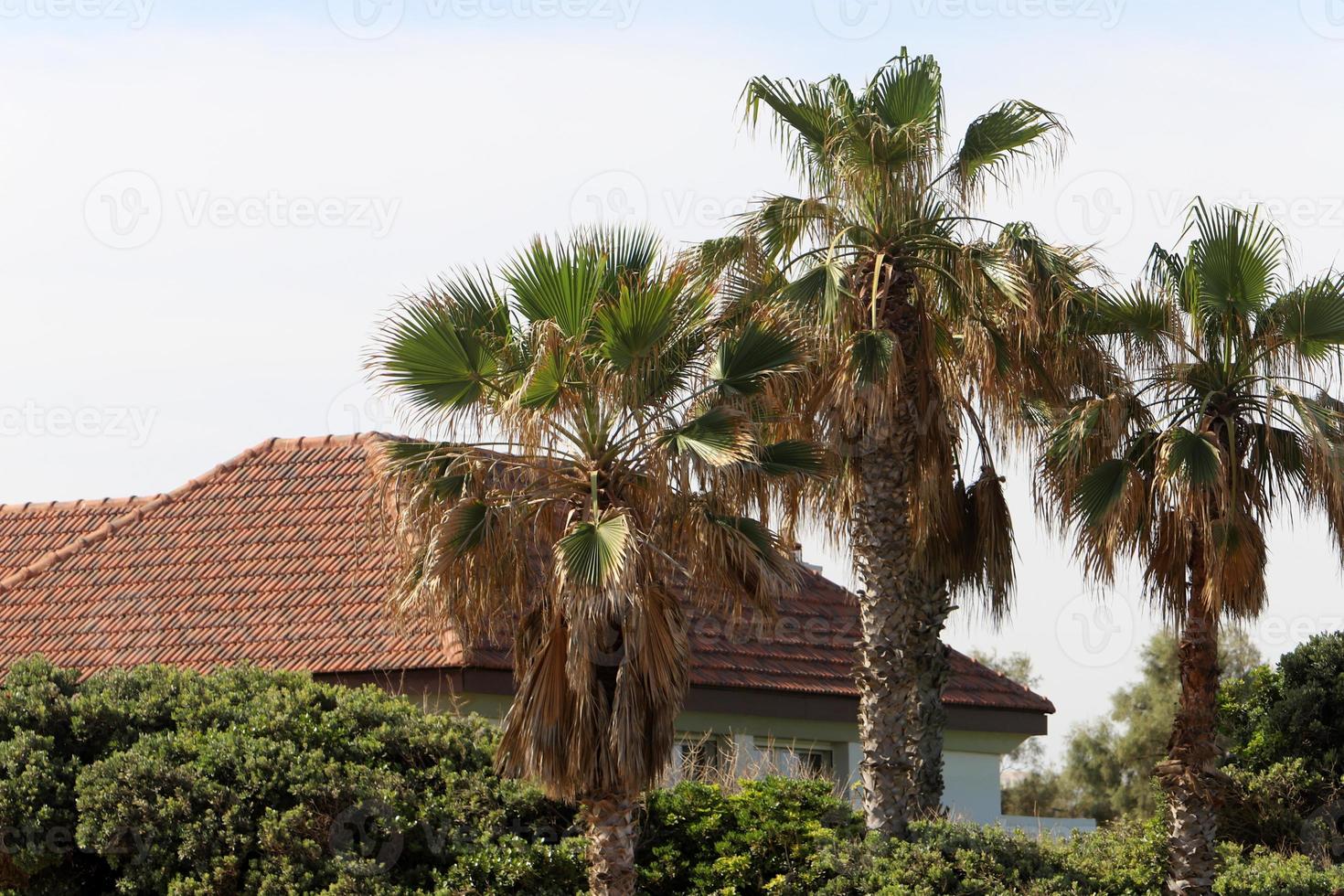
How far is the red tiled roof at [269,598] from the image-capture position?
21.2 metres

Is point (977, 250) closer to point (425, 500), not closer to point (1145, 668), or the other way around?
point (425, 500)

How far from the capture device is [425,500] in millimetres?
14672

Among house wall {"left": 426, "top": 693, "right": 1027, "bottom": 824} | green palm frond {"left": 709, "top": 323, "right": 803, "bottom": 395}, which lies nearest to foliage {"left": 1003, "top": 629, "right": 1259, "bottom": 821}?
house wall {"left": 426, "top": 693, "right": 1027, "bottom": 824}

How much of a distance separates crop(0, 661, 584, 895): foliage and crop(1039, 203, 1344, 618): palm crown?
6.47m

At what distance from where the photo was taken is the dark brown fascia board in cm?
1952

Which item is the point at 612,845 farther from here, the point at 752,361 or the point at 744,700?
the point at 744,700

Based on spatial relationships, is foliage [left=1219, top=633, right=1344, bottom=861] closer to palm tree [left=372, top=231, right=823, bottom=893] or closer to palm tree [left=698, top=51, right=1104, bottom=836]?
palm tree [left=698, top=51, right=1104, bottom=836]

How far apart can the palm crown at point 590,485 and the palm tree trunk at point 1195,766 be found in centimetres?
464

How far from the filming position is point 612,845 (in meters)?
14.4

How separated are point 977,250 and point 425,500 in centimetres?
653

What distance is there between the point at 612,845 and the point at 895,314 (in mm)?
6364

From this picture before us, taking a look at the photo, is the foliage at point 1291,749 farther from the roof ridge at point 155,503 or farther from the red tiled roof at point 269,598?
the roof ridge at point 155,503

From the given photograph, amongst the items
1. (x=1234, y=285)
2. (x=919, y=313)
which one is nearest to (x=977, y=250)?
(x=919, y=313)

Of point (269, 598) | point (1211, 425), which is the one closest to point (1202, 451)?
point (1211, 425)
